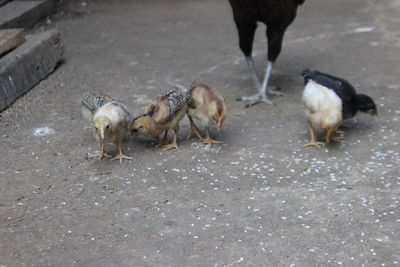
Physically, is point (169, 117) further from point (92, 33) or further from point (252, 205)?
point (92, 33)

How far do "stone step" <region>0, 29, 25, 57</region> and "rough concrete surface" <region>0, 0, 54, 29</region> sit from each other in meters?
0.84

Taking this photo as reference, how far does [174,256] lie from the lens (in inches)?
Answer: 134

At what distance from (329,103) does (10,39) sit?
344 centimetres

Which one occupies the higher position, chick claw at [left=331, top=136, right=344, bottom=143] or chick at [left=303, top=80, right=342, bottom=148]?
chick at [left=303, top=80, right=342, bottom=148]

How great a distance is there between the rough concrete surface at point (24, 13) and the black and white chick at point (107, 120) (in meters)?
3.03

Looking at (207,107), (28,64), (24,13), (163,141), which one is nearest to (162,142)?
(163,141)

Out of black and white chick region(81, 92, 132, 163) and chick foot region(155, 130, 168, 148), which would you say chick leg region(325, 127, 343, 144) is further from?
black and white chick region(81, 92, 132, 163)

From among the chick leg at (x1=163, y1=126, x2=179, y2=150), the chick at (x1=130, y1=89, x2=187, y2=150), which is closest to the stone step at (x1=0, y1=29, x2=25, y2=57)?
the chick at (x1=130, y1=89, x2=187, y2=150)

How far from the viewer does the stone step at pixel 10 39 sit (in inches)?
245

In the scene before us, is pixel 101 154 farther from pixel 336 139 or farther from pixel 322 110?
pixel 336 139

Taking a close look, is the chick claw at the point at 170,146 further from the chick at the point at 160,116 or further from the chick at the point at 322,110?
the chick at the point at 322,110

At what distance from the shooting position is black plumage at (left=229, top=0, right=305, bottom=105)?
5301 mm

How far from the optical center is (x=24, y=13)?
7.93 m

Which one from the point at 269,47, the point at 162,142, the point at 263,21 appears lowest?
the point at 162,142
